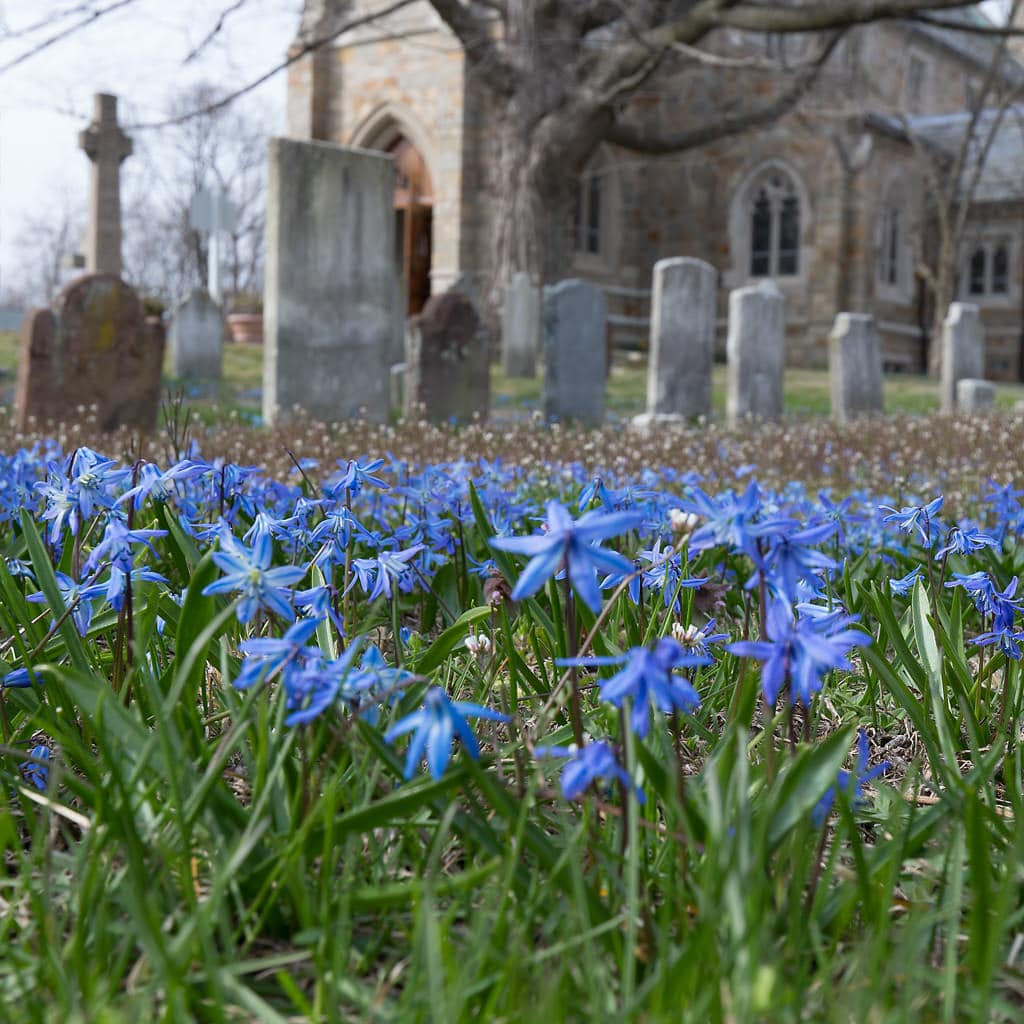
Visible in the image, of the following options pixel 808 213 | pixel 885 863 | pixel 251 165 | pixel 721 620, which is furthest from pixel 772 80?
pixel 251 165

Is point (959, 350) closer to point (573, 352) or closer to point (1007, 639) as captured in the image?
point (573, 352)

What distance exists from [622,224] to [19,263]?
187 feet

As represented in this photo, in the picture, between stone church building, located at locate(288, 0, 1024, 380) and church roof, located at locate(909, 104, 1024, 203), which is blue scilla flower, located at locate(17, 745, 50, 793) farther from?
church roof, located at locate(909, 104, 1024, 203)

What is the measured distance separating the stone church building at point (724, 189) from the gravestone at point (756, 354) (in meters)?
9.56

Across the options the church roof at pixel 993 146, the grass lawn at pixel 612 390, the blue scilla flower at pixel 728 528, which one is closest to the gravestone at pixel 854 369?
the grass lawn at pixel 612 390

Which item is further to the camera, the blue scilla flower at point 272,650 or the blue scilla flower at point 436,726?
the blue scilla flower at point 272,650

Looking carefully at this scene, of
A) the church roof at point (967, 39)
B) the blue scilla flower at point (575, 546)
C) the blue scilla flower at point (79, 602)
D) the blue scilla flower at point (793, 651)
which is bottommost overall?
the blue scilla flower at point (79, 602)

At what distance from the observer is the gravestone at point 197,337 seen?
1688 cm

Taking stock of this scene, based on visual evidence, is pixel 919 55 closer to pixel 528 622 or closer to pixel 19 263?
pixel 528 622

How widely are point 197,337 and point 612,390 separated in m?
6.23

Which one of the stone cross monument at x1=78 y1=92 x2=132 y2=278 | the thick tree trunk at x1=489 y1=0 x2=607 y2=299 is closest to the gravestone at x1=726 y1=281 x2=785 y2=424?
the thick tree trunk at x1=489 y1=0 x2=607 y2=299

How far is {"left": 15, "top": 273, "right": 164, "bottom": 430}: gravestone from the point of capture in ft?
30.1

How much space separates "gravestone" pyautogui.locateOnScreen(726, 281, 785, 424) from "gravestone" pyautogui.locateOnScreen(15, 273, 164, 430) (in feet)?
21.0

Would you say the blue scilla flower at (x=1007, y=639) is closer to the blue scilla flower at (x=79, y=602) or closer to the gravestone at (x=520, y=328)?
the blue scilla flower at (x=79, y=602)
